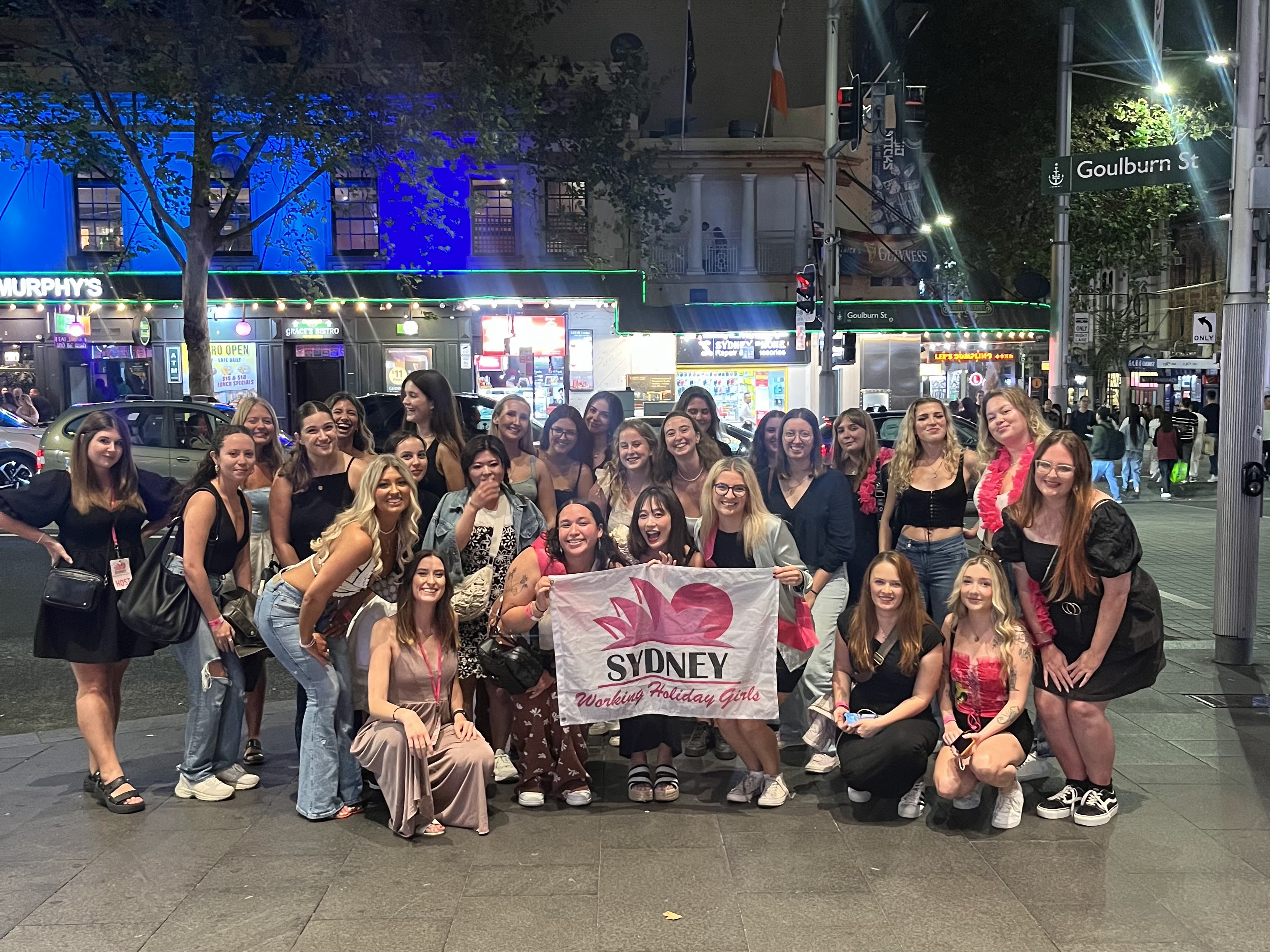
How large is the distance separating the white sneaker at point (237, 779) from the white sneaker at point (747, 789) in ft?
7.64

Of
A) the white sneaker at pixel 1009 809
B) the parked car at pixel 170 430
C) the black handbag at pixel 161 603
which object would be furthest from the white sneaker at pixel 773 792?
the parked car at pixel 170 430

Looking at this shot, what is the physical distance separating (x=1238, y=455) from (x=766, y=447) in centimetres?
359

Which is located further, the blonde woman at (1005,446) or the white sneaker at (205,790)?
the blonde woman at (1005,446)

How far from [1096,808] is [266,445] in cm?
462

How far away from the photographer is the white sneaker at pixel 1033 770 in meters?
5.60

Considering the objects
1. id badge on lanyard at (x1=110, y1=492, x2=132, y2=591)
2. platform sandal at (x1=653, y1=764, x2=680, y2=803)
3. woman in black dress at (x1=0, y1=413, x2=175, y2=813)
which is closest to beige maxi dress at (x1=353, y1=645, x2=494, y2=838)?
platform sandal at (x1=653, y1=764, x2=680, y2=803)

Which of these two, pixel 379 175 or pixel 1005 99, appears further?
pixel 1005 99

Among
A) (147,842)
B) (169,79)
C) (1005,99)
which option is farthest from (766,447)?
(1005,99)

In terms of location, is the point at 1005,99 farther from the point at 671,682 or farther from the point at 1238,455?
the point at 671,682

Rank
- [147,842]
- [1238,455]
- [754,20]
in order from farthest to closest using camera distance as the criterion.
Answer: [754,20], [1238,455], [147,842]

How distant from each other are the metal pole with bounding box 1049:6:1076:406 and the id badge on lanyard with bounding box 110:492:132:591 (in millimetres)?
15672

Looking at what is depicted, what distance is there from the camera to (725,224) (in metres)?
28.9

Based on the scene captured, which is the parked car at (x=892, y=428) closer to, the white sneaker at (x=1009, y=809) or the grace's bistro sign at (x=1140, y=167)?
the grace's bistro sign at (x=1140, y=167)

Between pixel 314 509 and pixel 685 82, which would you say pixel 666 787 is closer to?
pixel 314 509
